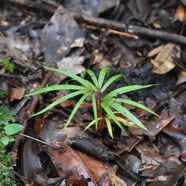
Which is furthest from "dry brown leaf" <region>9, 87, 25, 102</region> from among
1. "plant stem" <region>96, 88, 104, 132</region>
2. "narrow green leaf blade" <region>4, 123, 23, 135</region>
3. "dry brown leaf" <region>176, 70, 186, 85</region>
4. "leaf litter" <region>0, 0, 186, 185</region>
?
"dry brown leaf" <region>176, 70, 186, 85</region>

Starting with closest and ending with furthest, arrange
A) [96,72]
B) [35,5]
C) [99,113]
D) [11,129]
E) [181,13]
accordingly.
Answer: [11,129] < [99,113] < [96,72] < [181,13] < [35,5]

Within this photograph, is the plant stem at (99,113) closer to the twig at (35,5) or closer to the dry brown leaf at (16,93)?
the dry brown leaf at (16,93)

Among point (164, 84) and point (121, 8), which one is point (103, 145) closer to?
point (164, 84)

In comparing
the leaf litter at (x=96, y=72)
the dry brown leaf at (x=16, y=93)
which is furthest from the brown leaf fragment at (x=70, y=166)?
the dry brown leaf at (x=16, y=93)

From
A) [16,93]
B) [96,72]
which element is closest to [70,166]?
[16,93]

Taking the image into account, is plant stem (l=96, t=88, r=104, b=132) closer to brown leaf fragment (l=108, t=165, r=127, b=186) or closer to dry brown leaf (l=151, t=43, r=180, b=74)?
brown leaf fragment (l=108, t=165, r=127, b=186)

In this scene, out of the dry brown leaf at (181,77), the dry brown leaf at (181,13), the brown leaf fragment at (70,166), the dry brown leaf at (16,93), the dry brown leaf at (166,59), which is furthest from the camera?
the dry brown leaf at (181,13)

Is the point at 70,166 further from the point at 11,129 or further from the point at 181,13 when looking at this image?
the point at 181,13

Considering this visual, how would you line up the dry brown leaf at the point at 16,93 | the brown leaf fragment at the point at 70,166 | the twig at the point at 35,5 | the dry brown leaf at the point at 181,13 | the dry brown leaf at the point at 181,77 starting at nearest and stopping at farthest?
the brown leaf fragment at the point at 70,166
the dry brown leaf at the point at 16,93
the dry brown leaf at the point at 181,77
the dry brown leaf at the point at 181,13
the twig at the point at 35,5
